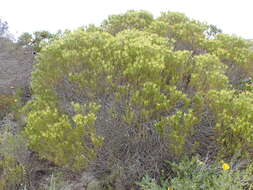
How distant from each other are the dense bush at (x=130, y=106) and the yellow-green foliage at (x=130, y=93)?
1 cm

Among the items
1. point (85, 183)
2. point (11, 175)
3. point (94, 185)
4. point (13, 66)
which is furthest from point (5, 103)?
point (94, 185)

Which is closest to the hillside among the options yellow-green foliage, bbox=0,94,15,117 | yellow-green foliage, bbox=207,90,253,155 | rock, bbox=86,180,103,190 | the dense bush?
yellow-green foliage, bbox=0,94,15,117

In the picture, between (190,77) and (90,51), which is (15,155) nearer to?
(90,51)

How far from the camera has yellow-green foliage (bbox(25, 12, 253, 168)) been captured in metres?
3.33

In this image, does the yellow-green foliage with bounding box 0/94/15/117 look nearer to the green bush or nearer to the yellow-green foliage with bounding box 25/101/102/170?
the yellow-green foliage with bounding box 25/101/102/170

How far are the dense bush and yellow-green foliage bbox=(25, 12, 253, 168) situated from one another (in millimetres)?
11

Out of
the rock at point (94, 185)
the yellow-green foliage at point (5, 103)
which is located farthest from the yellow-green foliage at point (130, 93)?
the yellow-green foliage at point (5, 103)

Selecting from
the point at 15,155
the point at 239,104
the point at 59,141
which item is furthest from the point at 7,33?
the point at 239,104

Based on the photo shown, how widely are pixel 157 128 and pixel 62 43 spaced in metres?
1.74

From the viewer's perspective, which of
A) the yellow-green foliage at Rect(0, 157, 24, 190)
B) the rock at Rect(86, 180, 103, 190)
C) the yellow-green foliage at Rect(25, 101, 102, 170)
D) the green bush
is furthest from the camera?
the yellow-green foliage at Rect(0, 157, 24, 190)

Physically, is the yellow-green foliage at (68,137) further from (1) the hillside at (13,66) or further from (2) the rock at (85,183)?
(1) the hillside at (13,66)

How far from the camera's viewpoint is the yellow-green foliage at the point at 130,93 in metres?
3.33

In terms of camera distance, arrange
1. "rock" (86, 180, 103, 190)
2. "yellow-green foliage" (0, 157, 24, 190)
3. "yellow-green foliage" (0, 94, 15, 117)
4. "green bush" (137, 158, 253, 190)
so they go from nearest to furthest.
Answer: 1. "green bush" (137, 158, 253, 190)
2. "rock" (86, 180, 103, 190)
3. "yellow-green foliage" (0, 157, 24, 190)
4. "yellow-green foliage" (0, 94, 15, 117)

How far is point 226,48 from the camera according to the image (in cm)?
461
